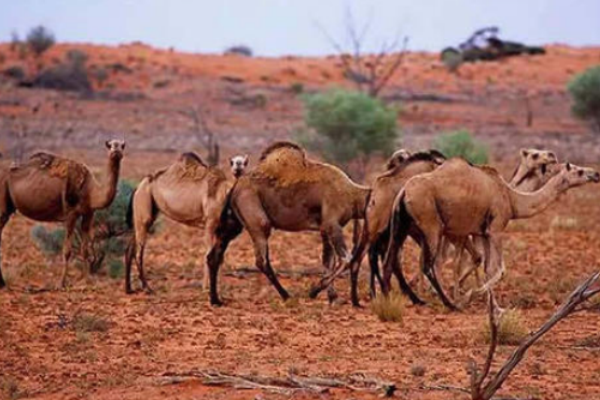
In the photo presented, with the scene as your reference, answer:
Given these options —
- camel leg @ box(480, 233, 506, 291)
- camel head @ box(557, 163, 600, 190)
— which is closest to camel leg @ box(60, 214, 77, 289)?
camel leg @ box(480, 233, 506, 291)

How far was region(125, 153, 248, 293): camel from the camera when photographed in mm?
16891

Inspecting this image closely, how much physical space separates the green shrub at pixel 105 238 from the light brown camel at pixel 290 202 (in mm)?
3959

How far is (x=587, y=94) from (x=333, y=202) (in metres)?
33.6

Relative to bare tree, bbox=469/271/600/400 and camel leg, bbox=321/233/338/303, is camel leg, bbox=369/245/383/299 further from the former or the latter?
bare tree, bbox=469/271/600/400

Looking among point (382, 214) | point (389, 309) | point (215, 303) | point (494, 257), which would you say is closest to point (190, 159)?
point (215, 303)

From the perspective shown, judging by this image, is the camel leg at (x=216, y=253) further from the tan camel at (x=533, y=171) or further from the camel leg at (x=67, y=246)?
the tan camel at (x=533, y=171)

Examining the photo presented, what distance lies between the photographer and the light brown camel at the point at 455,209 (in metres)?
15.4

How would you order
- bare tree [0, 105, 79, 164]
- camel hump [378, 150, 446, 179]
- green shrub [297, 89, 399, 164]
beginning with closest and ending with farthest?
camel hump [378, 150, 446, 179] → green shrub [297, 89, 399, 164] → bare tree [0, 105, 79, 164]

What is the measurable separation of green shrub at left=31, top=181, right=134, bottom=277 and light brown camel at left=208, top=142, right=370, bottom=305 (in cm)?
396

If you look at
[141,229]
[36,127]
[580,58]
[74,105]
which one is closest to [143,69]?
[74,105]

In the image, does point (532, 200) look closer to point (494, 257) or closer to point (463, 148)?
point (494, 257)

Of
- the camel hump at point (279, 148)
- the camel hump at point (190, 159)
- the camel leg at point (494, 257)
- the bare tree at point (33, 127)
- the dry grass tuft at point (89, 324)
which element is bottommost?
the bare tree at point (33, 127)

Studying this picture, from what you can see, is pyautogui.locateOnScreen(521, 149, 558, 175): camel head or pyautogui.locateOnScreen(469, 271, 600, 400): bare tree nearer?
pyautogui.locateOnScreen(469, 271, 600, 400): bare tree

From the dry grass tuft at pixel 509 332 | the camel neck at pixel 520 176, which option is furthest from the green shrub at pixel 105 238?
the dry grass tuft at pixel 509 332
